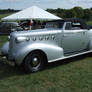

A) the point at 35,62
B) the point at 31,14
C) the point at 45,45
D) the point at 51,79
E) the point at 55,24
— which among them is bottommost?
the point at 51,79

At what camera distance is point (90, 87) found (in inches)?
149

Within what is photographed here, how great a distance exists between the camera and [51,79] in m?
4.32

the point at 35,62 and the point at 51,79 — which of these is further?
the point at 35,62

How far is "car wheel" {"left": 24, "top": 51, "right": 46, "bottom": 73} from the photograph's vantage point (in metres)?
4.63

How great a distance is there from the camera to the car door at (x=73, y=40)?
552 centimetres

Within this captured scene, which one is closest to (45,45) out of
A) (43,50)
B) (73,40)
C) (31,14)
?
(43,50)

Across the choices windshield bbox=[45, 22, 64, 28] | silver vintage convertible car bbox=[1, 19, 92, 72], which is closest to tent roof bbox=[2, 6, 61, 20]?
windshield bbox=[45, 22, 64, 28]

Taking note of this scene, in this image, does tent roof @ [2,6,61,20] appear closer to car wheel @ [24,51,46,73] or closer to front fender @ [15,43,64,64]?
front fender @ [15,43,64,64]

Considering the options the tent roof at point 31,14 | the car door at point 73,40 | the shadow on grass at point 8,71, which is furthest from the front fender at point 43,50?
the tent roof at point 31,14

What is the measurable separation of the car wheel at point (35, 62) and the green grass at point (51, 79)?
0.57 ft

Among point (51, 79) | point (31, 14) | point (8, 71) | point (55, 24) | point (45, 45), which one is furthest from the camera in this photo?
point (31, 14)

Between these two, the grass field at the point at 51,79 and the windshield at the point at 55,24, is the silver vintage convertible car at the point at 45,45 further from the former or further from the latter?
the grass field at the point at 51,79

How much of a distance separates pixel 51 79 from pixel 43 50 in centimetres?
95

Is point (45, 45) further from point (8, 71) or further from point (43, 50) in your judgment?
point (8, 71)
